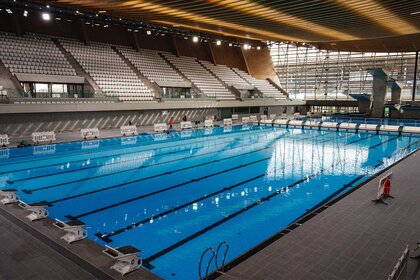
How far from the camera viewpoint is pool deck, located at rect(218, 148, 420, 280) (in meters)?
3.80

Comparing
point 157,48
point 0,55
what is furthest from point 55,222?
point 157,48

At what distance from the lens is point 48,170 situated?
10.2 meters

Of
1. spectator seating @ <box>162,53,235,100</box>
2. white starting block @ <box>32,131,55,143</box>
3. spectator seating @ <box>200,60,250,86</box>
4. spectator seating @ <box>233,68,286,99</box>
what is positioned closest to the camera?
white starting block @ <box>32,131,55,143</box>

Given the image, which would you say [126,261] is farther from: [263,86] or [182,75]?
[263,86]

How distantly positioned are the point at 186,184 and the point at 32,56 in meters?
14.8

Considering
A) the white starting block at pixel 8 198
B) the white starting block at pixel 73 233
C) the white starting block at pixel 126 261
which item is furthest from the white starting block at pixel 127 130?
the white starting block at pixel 126 261

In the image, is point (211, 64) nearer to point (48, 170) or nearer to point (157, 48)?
point (157, 48)

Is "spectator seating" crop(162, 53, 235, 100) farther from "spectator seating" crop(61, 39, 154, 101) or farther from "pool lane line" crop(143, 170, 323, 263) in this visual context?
"pool lane line" crop(143, 170, 323, 263)

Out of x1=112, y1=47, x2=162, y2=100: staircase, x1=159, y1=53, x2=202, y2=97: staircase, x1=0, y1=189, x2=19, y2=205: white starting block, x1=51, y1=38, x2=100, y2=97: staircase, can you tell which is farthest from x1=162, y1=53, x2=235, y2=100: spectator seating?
x1=0, y1=189, x2=19, y2=205: white starting block

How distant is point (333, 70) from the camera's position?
33719 mm

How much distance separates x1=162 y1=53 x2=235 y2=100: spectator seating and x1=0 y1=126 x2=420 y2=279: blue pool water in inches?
419

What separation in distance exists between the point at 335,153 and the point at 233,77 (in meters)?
19.4

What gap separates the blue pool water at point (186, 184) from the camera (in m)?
5.50

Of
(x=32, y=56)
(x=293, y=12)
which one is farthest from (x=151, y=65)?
(x=293, y=12)
